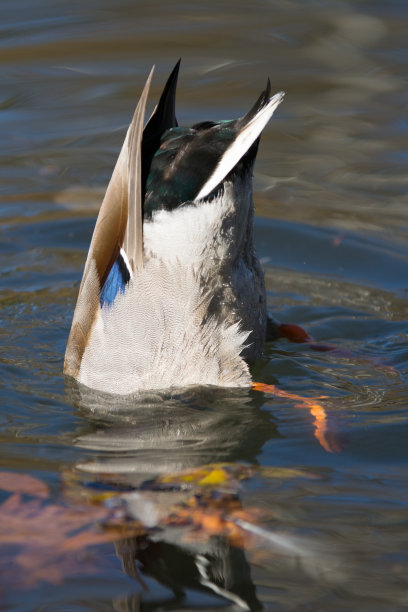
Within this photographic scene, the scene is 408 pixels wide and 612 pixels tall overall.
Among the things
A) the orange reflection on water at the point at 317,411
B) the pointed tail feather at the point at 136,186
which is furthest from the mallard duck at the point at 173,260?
the orange reflection on water at the point at 317,411

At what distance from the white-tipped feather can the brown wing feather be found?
33 cm

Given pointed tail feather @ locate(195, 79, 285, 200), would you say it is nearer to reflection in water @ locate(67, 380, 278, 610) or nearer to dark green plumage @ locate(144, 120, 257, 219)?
dark green plumage @ locate(144, 120, 257, 219)

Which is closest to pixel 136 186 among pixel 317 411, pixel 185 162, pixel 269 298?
pixel 185 162

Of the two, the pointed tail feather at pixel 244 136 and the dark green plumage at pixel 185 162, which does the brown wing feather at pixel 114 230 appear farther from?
the pointed tail feather at pixel 244 136

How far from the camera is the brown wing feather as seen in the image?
3455 millimetres

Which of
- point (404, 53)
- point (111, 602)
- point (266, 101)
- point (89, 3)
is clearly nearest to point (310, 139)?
point (404, 53)

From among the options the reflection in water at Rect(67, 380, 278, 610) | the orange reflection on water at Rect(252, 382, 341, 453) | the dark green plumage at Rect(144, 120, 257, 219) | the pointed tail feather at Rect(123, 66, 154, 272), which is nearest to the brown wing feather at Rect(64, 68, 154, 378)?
the pointed tail feather at Rect(123, 66, 154, 272)

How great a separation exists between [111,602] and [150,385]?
1.26 meters

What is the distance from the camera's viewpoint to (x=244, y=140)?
3.28 m

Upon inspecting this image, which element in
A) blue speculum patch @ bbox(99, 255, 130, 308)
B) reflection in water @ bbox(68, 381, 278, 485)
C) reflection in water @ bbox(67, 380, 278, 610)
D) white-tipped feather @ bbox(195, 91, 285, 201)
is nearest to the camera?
reflection in water @ bbox(67, 380, 278, 610)

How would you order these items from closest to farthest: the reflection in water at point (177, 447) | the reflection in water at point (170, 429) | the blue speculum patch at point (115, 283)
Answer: the reflection in water at point (177, 447), the reflection in water at point (170, 429), the blue speculum patch at point (115, 283)

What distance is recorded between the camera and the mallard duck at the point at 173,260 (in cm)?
→ 342

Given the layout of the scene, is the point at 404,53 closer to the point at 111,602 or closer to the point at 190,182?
the point at 190,182

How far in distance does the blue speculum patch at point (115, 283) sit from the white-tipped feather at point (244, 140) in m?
0.54
